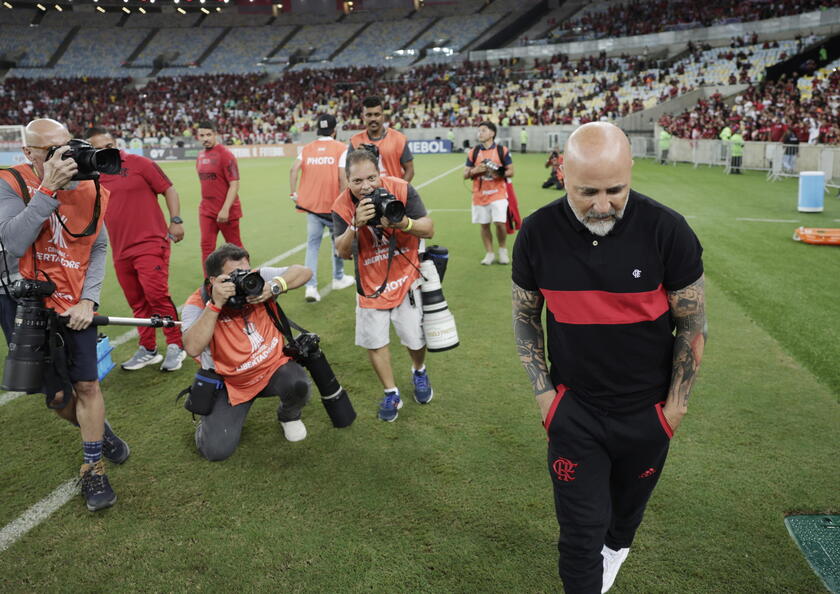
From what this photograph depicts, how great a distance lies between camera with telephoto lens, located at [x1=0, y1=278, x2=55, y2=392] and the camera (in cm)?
315

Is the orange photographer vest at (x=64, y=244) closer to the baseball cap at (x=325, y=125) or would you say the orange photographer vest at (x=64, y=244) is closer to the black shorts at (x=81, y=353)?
the black shorts at (x=81, y=353)

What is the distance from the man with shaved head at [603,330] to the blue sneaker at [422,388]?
2305mm

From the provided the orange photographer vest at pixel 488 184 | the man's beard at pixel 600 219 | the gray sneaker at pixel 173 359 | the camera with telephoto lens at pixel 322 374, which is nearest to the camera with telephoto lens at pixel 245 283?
the camera with telephoto lens at pixel 322 374

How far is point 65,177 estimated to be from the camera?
303 cm

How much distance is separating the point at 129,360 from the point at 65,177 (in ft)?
10.1

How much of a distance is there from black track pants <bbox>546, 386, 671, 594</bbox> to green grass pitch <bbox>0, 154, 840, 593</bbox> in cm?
62

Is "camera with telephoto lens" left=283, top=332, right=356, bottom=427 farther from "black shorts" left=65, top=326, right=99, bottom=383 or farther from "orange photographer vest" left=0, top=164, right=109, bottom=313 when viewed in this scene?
"orange photographer vest" left=0, top=164, right=109, bottom=313

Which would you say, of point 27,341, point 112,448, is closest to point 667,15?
point 112,448

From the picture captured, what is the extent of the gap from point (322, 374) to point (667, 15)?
51741mm

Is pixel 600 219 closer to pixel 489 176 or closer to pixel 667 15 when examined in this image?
pixel 489 176

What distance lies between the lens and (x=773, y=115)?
24.3 meters

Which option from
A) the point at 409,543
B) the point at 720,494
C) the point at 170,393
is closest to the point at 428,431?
the point at 409,543

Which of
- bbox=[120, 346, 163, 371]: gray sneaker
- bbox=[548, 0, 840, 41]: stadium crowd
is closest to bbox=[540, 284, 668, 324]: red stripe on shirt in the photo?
bbox=[120, 346, 163, 371]: gray sneaker

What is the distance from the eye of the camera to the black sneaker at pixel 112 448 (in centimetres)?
392
